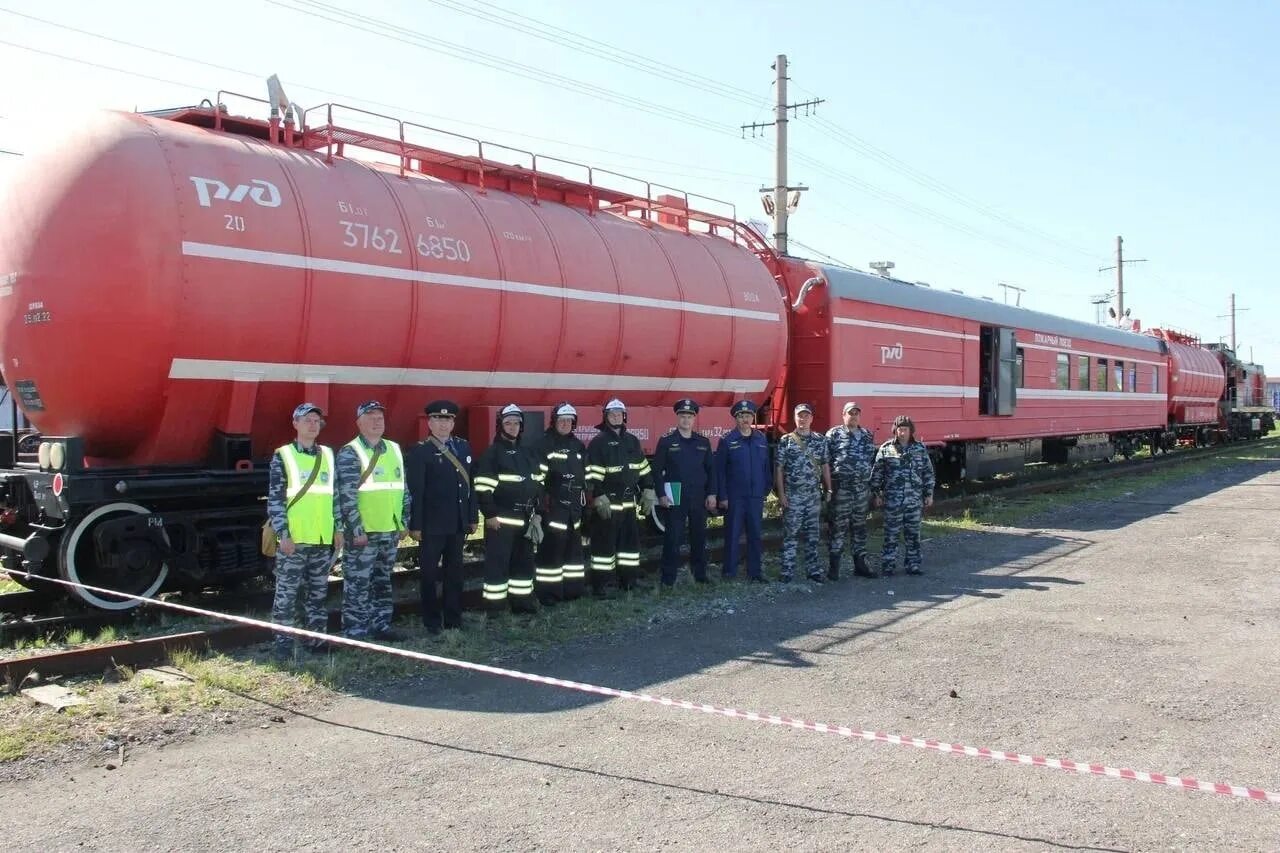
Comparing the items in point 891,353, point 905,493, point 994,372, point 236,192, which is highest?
point 236,192

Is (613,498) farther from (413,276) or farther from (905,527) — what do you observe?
(905,527)

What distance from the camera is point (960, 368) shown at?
16500 mm

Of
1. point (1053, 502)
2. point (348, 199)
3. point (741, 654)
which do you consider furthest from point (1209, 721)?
point (1053, 502)

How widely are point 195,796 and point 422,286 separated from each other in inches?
186

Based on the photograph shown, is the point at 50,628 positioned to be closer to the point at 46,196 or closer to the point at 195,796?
the point at 46,196

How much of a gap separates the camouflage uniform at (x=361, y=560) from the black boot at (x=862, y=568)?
506 centimetres

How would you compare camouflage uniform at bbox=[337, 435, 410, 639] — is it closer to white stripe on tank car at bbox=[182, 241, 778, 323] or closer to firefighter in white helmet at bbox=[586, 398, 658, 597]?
white stripe on tank car at bbox=[182, 241, 778, 323]

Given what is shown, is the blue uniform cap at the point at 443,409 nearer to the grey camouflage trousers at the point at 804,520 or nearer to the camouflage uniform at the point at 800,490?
the camouflage uniform at the point at 800,490

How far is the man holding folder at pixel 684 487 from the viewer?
9453mm

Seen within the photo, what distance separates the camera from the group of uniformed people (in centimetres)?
687

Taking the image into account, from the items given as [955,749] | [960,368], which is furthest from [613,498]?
[960,368]

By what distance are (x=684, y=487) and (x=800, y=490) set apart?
1.27m

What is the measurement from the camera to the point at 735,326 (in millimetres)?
11500

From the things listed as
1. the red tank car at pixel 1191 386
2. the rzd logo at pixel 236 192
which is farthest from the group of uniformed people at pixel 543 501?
the red tank car at pixel 1191 386
